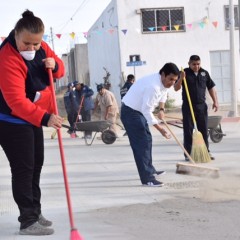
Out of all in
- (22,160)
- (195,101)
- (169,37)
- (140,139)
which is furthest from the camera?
(169,37)

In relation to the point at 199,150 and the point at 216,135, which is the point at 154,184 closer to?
the point at 199,150

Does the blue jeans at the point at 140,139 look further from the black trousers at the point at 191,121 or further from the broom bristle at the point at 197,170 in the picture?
the black trousers at the point at 191,121

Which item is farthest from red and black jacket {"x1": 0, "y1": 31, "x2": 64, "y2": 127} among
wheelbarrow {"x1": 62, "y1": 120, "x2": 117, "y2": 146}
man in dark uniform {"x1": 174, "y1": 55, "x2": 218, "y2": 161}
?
wheelbarrow {"x1": 62, "y1": 120, "x2": 117, "y2": 146}

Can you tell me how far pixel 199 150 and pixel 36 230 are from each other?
501 cm

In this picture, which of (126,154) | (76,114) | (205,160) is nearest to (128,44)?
(76,114)

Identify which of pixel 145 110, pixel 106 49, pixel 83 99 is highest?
pixel 106 49

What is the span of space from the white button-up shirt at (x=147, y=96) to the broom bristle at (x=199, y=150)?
2.02 metres

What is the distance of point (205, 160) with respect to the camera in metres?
10.2

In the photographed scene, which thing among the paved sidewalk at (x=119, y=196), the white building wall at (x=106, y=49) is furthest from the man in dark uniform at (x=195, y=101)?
the white building wall at (x=106, y=49)

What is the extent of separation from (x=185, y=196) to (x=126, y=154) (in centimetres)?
493

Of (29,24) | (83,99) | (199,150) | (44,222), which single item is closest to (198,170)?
(199,150)

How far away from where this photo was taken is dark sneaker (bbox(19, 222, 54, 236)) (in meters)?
5.59

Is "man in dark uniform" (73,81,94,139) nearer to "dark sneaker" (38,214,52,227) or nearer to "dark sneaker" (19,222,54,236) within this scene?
"dark sneaker" (38,214,52,227)

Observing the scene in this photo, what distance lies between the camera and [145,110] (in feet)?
26.3
